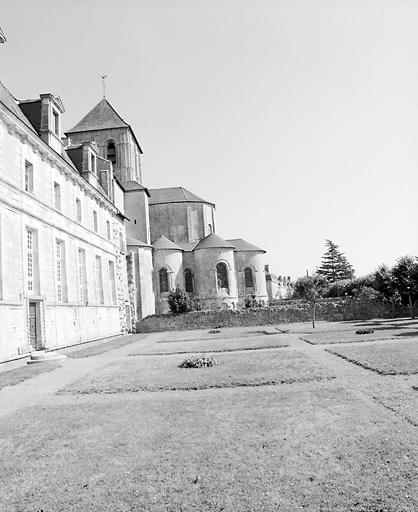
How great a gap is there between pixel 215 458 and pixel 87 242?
71.3 feet

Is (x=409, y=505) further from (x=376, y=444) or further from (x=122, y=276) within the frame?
(x=122, y=276)

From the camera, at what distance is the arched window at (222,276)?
4456 centimetres

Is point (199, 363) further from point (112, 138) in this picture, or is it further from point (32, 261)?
point (112, 138)

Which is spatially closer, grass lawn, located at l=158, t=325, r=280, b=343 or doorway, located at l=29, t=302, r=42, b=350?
doorway, located at l=29, t=302, r=42, b=350

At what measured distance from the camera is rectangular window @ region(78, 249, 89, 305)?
24219mm

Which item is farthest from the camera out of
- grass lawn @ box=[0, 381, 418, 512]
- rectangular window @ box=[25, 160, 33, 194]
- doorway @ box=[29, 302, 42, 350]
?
rectangular window @ box=[25, 160, 33, 194]

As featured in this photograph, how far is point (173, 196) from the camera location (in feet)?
174

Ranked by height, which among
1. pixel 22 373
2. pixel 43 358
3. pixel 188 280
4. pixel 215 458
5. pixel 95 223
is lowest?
pixel 215 458

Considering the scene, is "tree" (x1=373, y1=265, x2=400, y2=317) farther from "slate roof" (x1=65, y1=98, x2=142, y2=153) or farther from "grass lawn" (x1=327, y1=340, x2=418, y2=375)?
"slate roof" (x1=65, y1=98, x2=142, y2=153)

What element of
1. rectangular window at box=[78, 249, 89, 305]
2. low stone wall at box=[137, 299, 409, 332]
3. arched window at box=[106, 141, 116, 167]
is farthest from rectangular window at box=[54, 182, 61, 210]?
arched window at box=[106, 141, 116, 167]

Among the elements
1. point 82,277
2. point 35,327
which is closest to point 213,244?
point 82,277

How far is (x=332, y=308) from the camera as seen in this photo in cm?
3631

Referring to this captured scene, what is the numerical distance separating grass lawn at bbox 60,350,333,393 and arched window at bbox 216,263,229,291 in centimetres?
3057

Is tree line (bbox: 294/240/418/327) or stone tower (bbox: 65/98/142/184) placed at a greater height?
stone tower (bbox: 65/98/142/184)
